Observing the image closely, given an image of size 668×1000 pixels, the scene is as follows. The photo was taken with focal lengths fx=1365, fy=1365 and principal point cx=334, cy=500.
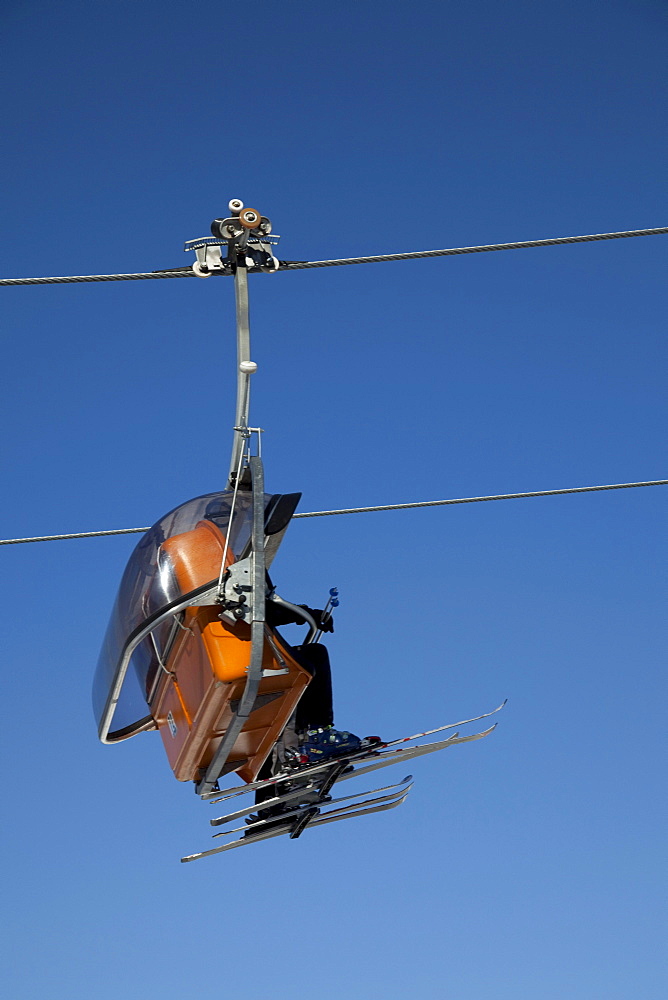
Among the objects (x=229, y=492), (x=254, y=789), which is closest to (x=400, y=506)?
(x=229, y=492)

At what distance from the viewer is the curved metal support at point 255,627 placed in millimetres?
8727

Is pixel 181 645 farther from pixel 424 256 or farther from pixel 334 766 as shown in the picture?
pixel 424 256

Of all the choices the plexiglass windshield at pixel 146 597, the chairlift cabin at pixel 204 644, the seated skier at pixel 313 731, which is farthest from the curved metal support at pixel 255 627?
the seated skier at pixel 313 731

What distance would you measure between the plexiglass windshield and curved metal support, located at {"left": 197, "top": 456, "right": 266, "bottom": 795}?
255 mm

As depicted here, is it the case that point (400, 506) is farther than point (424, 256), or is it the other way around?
point (400, 506)

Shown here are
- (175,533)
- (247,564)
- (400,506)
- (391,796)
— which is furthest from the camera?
(400,506)

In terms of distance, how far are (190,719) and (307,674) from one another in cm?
86

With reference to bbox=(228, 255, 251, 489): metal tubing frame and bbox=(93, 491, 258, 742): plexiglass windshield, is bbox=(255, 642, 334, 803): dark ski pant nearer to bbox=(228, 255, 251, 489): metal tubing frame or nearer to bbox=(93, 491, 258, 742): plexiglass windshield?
bbox=(93, 491, 258, 742): plexiglass windshield

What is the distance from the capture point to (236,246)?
9.77 m

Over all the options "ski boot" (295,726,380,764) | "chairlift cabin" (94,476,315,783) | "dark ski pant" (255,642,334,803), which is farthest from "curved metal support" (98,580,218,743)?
"ski boot" (295,726,380,764)

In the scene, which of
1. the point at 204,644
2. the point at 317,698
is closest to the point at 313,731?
the point at 317,698

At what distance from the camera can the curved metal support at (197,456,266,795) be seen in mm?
8727

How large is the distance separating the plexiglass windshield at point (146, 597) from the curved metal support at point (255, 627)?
0.25 metres

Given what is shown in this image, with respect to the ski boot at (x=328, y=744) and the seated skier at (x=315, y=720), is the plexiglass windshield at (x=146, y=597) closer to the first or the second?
the seated skier at (x=315, y=720)
